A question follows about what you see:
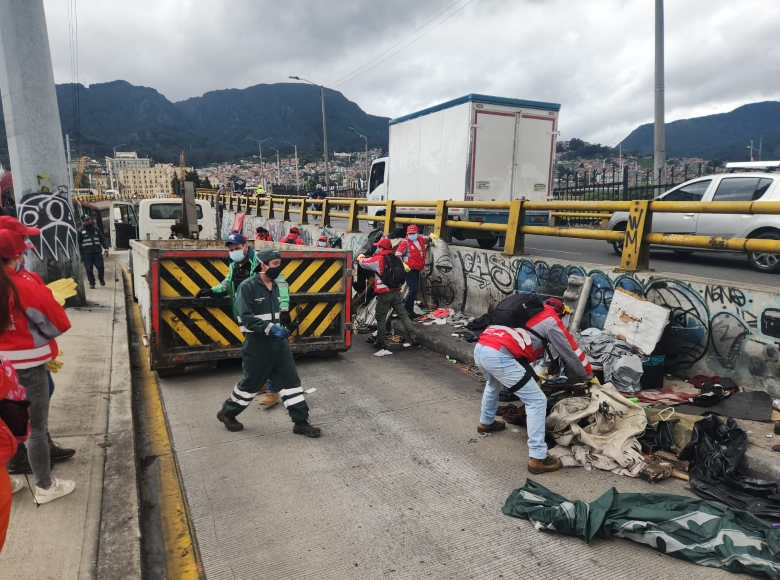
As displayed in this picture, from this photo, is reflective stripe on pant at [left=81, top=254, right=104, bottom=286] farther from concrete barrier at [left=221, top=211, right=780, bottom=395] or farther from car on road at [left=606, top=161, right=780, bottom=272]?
car on road at [left=606, top=161, right=780, bottom=272]

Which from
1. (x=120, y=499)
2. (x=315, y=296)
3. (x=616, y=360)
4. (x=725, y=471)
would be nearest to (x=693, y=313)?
(x=616, y=360)

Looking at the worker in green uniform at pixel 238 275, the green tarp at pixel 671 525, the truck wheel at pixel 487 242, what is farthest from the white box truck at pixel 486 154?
the green tarp at pixel 671 525

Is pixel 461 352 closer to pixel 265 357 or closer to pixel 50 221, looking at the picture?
pixel 265 357

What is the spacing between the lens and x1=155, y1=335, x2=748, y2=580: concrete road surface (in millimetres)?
2871

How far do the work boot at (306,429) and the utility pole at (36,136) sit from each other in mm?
7071

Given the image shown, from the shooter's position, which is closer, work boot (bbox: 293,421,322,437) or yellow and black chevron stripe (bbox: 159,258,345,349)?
work boot (bbox: 293,421,322,437)

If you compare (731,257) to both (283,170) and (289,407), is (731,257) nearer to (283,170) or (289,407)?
(289,407)

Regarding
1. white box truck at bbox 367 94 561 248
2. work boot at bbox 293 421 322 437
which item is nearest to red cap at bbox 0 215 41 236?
work boot at bbox 293 421 322 437

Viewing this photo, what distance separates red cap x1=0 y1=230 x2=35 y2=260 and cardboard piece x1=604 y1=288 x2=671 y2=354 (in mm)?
5205

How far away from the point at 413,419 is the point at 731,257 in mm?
10007

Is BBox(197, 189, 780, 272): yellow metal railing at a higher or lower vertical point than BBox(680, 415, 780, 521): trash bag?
higher

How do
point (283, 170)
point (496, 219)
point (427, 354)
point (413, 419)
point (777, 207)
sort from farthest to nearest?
point (283, 170)
point (496, 219)
point (427, 354)
point (413, 419)
point (777, 207)

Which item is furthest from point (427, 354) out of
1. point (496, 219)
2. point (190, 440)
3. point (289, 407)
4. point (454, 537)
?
point (496, 219)

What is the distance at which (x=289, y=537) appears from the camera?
3119mm
